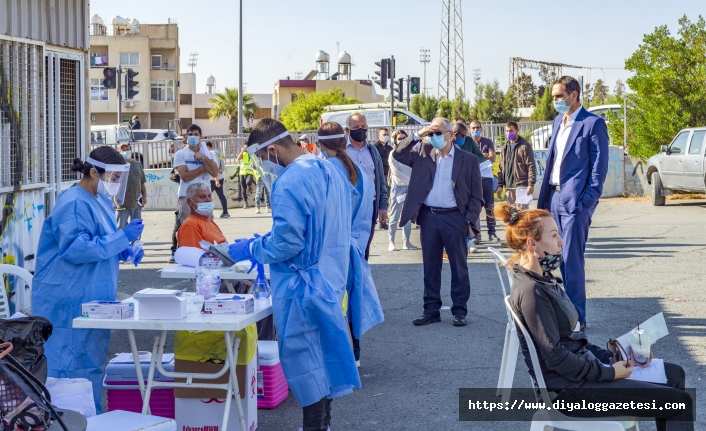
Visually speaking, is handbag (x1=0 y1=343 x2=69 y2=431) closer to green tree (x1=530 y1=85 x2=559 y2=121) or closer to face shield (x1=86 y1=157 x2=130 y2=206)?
face shield (x1=86 y1=157 x2=130 y2=206)

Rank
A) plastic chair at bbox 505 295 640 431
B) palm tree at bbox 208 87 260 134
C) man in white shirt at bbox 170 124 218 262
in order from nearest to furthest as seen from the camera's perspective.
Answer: plastic chair at bbox 505 295 640 431 → man in white shirt at bbox 170 124 218 262 → palm tree at bbox 208 87 260 134

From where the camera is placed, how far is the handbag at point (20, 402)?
140 inches

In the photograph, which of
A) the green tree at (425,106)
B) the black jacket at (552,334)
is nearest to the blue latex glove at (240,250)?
the black jacket at (552,334)

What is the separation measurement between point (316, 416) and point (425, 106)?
1813 inches

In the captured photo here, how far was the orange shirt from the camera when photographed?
6.96 meters

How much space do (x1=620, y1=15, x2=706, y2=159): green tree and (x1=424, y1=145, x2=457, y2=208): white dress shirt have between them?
16467 millimetres

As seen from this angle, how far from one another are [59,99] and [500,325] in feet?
16.0

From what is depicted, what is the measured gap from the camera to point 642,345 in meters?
4.15

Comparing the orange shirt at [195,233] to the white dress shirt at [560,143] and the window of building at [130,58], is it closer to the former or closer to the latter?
the white dress shirt at [560,143]

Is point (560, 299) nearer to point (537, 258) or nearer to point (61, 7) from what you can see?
point (537, 258)

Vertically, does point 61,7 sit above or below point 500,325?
above

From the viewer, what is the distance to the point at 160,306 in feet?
14.8

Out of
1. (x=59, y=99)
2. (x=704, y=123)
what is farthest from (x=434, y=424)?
(x=704, y=123)

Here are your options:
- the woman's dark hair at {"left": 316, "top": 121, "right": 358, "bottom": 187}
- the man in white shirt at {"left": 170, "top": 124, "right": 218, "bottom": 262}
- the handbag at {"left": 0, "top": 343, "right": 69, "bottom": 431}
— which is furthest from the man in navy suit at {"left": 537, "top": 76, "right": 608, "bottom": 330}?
the man in white shirt at {"left": 170, "top": 124, "right": 218, "bottom": 262}
